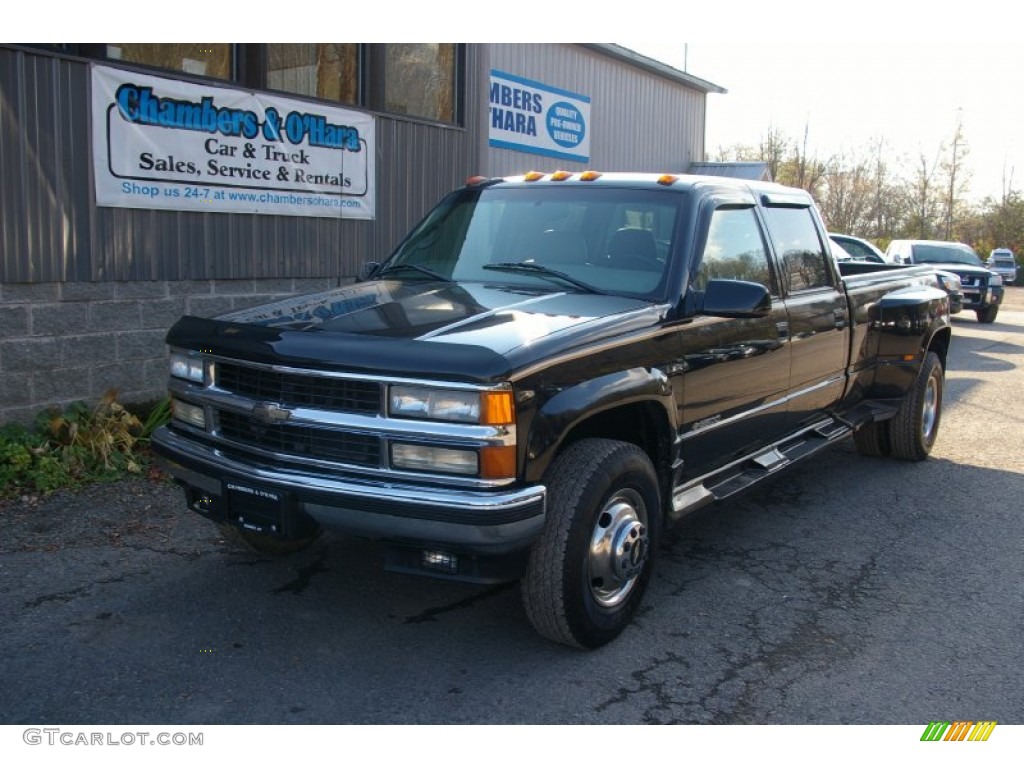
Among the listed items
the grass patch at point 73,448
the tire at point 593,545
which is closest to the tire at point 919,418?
the tire at point 593,545

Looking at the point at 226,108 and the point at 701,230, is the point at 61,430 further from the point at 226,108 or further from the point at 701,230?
the point at 701,230

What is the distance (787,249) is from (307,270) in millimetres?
4513

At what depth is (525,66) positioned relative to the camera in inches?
492

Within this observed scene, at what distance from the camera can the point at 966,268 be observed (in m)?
20.1

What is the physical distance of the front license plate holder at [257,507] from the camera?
3621 mm

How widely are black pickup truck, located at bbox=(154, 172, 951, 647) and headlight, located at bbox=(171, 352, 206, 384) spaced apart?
13mm

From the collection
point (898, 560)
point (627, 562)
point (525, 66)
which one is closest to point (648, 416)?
point (627, 562)

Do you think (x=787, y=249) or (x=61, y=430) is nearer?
(x=787, y=249)

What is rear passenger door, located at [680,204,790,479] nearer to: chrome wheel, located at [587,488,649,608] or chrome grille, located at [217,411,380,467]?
chrome wheel, located at [587,488,649,608]

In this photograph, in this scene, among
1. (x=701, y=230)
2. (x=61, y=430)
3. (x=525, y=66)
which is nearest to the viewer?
A: (x=701, y=230)

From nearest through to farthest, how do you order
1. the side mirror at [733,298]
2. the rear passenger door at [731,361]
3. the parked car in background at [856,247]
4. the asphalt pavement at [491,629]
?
1. the asphalt pavement at [491,629]
2. the side mirror at [733,298]
3. the rear passenger door at [731,361]
4. the parked car in background at [856,247]

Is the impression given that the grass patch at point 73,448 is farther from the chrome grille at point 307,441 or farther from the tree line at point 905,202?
the tree line at point 905,202

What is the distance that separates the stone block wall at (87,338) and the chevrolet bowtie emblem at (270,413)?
3.43 meters

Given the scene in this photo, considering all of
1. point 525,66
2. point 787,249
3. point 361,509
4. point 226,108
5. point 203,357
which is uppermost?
point 525,66
